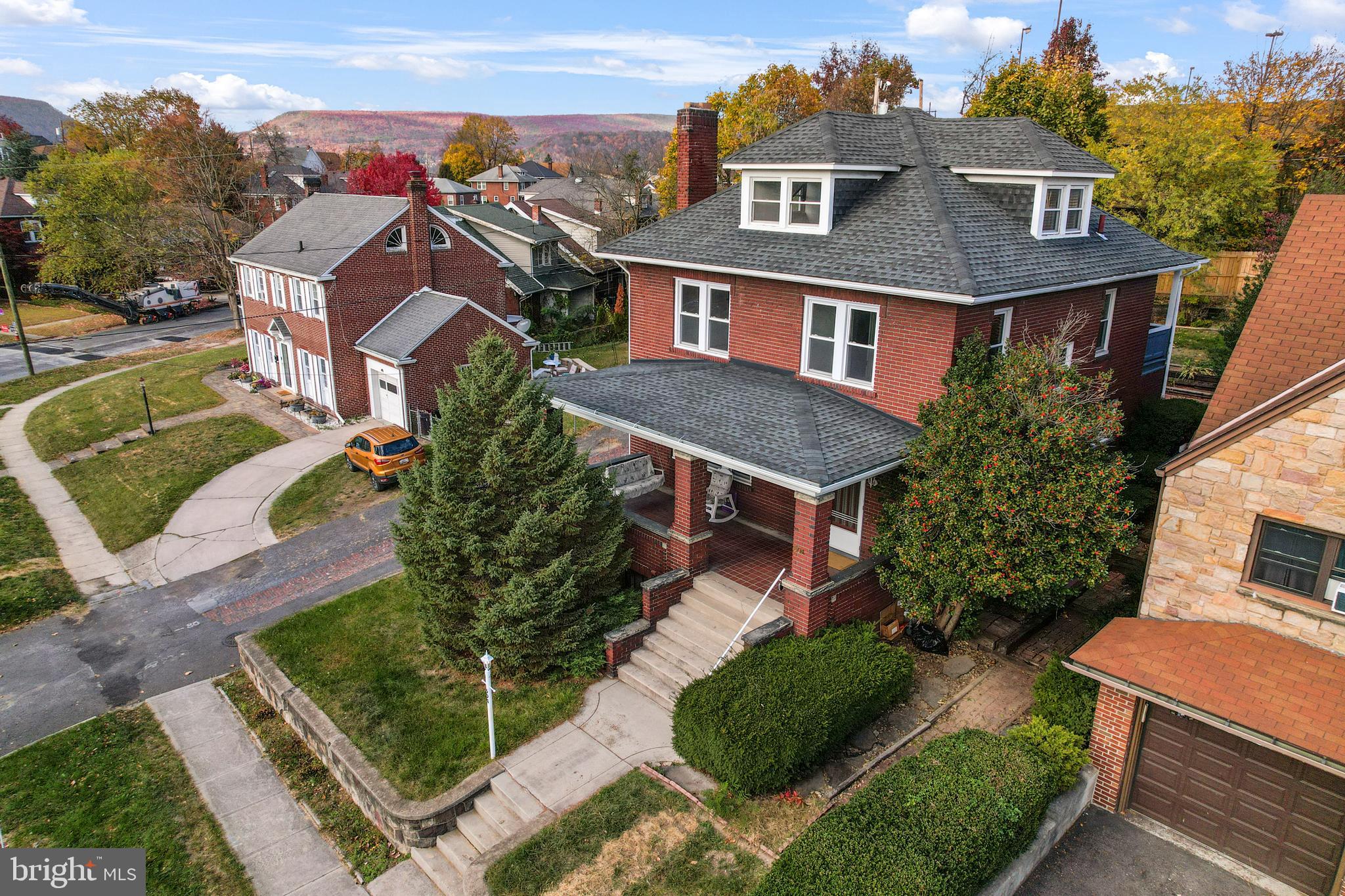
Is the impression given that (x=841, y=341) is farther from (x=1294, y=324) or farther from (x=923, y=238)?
(x=1294, y=324)

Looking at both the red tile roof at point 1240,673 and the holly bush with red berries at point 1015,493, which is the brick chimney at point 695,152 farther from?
the red tile roof at point 1240,673

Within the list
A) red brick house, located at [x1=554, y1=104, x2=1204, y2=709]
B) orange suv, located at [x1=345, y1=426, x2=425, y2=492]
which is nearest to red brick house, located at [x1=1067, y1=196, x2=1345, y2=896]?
red brick house, located at [x1=554, y1=104, x2=1204, y2=709]

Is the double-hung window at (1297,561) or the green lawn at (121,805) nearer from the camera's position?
the double-hung window at (1297,561)

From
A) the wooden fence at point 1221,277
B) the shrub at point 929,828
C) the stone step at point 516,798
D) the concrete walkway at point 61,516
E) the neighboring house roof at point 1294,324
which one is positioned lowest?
the concrete walkway at point 61,516

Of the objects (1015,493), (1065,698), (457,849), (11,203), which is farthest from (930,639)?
(11,203)

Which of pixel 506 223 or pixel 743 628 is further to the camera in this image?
pixel 506 223

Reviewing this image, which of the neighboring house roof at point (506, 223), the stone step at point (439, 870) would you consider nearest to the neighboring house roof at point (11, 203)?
the neighboring house roof at point (506, 223)

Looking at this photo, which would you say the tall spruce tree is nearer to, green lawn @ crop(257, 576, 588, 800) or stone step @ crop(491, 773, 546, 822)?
green lawn @ crop(257, 576, 588, 800)
